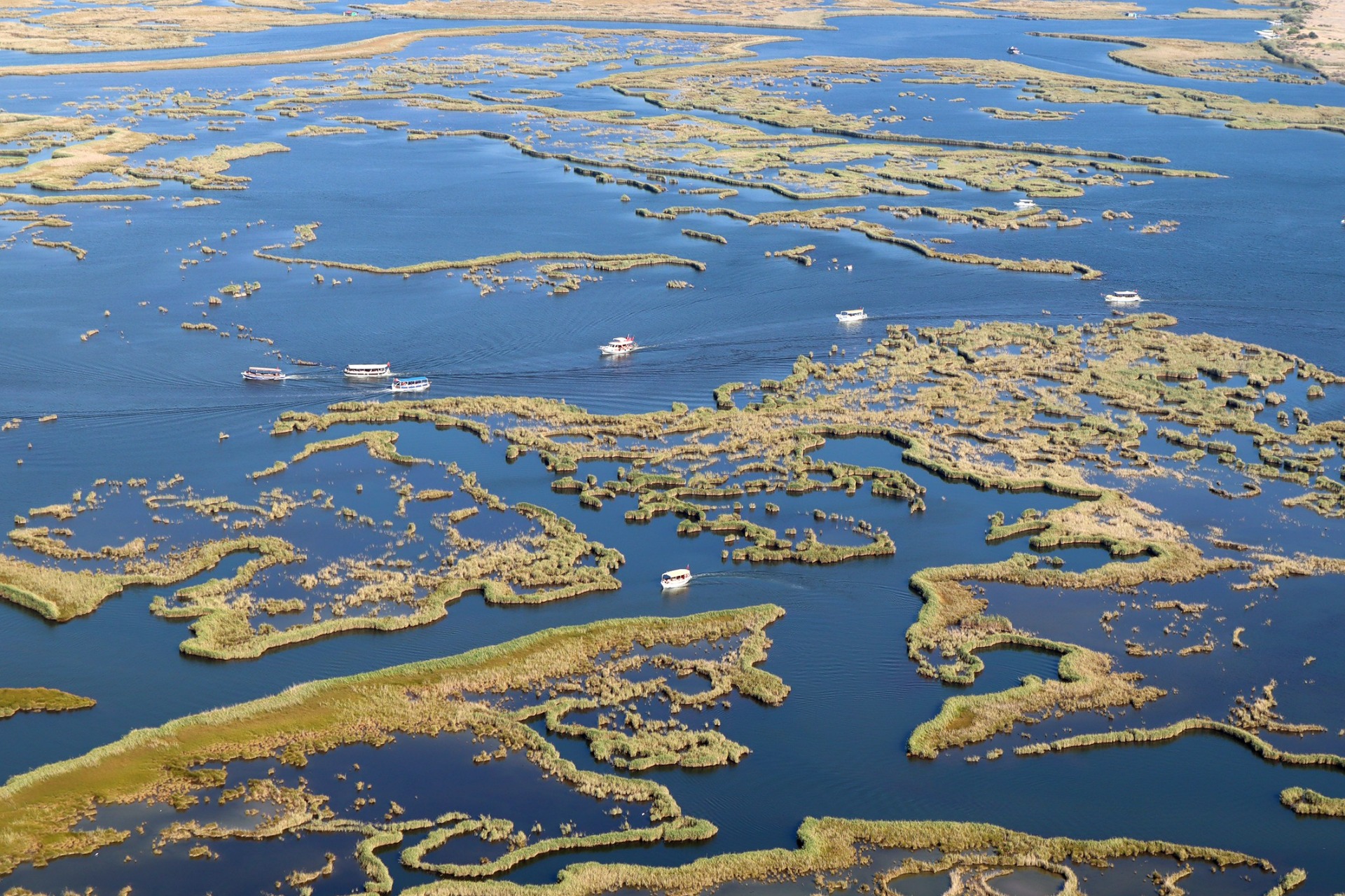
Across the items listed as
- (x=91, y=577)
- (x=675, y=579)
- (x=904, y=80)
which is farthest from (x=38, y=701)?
(x=904, y=80)

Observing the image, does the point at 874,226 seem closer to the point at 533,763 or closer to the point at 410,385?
the point at 410,385

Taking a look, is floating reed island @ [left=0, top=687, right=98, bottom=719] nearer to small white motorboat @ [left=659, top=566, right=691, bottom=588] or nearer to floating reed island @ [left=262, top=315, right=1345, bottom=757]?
small white motorboat @ [left=659, top=566, right=691, bottom=588]

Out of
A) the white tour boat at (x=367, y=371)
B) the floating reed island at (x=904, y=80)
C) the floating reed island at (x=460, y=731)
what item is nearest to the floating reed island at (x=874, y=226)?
the floating reed island at (x=904, y=80)

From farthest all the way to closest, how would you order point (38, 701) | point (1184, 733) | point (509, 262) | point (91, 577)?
point (509, 262) → point (91, 577) → point (38, 701) → point (1184, 733)

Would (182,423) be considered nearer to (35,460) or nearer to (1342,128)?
(35,460)

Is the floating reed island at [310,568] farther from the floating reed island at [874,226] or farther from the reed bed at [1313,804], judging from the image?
the floating reed island at [874,226]

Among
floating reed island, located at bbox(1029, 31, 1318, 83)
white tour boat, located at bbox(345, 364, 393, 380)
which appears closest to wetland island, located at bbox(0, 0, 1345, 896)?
white tour boat, located at bbox(345, 364, 393, 380)

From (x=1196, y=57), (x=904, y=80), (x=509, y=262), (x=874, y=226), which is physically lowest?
(x=509, y=262)

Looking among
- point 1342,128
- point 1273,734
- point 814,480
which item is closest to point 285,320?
point 814,480
